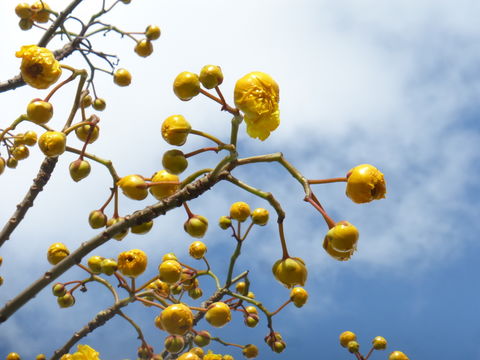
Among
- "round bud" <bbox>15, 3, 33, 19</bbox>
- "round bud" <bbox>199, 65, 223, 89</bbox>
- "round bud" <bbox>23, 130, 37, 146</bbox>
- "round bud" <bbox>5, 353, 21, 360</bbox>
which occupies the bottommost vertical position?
"round bud" <bbox>5, 353, 21, 360</bbox>

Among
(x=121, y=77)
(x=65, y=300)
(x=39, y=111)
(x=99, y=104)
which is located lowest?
(x=65, y=300)

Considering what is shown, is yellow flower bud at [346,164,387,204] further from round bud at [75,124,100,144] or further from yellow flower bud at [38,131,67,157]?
round bud at [75,124,100,144]

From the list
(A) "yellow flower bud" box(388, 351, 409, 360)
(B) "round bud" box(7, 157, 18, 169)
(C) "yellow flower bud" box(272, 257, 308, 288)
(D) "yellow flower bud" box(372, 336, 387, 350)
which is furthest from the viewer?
(B) "round bud" box(7, 157, 18, 169)

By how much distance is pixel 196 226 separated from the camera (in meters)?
2.36

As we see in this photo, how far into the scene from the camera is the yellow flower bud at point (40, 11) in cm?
435

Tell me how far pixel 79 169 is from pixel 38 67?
2.02ft

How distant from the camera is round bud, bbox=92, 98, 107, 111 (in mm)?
4008

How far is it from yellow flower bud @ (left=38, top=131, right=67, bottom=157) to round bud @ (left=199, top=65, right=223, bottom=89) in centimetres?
87

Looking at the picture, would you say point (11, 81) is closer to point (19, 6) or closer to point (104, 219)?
point (19, 6)

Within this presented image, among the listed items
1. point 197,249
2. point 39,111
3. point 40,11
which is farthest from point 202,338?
point 40,11

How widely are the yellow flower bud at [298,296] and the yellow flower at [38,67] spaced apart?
7.00 ft

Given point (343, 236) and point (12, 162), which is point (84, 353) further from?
point (12, 162)

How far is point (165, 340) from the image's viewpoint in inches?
99.0

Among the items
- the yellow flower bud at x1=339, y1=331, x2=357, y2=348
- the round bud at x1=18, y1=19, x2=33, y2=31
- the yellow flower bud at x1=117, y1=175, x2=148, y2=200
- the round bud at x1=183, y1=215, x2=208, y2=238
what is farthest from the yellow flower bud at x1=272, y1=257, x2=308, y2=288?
the round bud at x1=18, y1=19, x2=33, y2=31
